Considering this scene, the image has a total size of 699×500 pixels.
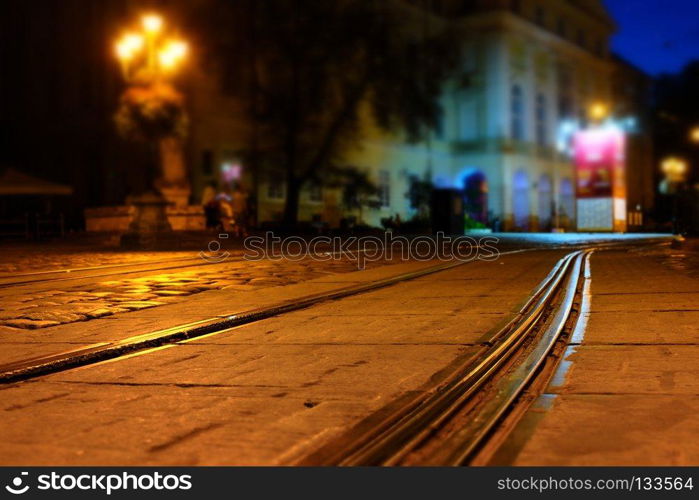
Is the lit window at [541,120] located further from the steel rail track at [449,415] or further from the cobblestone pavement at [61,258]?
the steel rail track at [449,415]

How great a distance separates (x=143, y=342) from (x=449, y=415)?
11.0 ft

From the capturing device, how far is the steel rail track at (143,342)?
561 cm

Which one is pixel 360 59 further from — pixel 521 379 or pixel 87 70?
pixel 521 379

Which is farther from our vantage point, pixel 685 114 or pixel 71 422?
pixel 685 114

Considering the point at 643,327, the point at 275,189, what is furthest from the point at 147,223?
the point at 643,327

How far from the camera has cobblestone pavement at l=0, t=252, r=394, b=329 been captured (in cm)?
877

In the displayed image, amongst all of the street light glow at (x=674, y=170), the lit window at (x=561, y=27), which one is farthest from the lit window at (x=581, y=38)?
the street light glow at (x=674, y=170)

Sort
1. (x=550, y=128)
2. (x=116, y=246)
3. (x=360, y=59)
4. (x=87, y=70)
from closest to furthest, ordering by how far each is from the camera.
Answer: (x=116, y=246) → (x=360, y=59) → (x=87, y=70) → (x=550, y=128)

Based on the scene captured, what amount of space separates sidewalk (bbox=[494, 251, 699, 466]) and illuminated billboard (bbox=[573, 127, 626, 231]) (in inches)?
1328

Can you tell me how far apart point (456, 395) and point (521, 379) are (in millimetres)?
644

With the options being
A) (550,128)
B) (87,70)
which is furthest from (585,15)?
(87,70)
